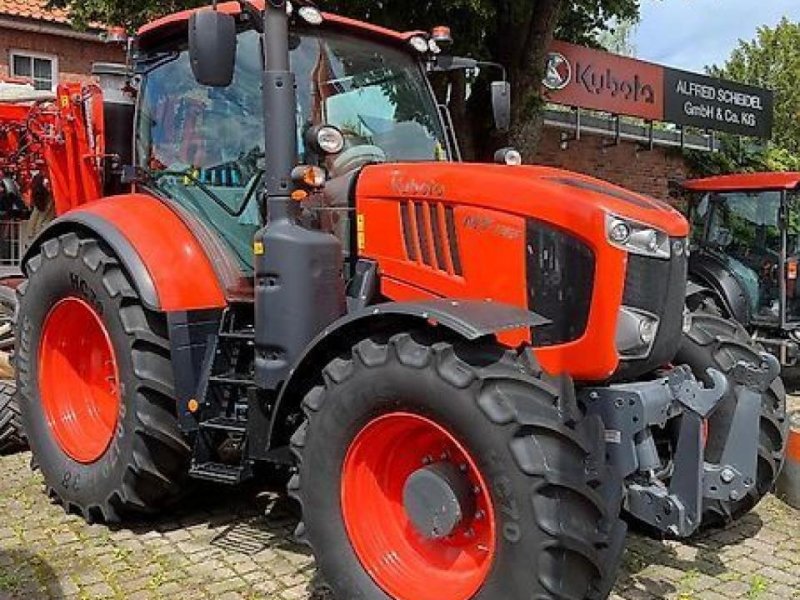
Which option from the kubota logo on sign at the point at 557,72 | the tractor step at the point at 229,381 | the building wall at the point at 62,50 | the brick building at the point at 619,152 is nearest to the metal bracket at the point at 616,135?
the brick building at the point at 619,152

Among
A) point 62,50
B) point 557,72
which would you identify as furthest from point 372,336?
point 62,50

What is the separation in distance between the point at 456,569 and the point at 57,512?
241cm

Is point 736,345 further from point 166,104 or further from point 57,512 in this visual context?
point 57,512

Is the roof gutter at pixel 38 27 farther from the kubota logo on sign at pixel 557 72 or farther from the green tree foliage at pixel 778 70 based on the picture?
the green tree foliage at pixel 778 70

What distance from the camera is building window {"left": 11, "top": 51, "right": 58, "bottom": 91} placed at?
49.6 feet

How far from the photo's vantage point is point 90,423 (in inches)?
197

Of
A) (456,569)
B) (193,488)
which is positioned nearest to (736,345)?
(456,569)

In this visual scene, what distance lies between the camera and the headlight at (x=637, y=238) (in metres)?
3.44

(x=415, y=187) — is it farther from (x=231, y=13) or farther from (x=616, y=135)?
(x=616, y=135)

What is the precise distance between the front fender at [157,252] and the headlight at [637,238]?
187 cm

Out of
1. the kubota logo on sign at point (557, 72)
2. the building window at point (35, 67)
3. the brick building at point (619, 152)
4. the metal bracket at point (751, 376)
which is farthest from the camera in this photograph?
the building window at point (35, 67)

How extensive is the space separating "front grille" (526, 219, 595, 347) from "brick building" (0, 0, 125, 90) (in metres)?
12.5

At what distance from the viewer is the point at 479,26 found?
29.0 ft

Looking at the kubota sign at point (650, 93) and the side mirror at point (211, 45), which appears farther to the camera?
the kubota sign at point (650, 93)
